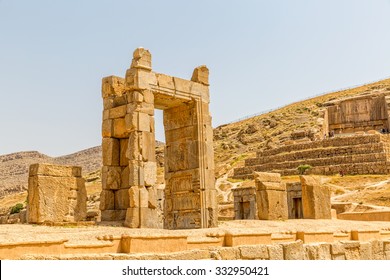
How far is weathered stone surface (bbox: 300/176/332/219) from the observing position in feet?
61.1

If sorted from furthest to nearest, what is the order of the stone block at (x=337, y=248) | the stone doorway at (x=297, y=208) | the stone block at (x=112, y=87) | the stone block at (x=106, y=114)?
the stone doorway at (x=297, y=208) < the stone block at (x=112, y=87) < the stone block at (x=106, y=114) < the stone block at (x=337, y=248)

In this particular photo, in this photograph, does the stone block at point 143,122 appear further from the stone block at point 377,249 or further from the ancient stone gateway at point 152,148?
the stone block at point 377,249

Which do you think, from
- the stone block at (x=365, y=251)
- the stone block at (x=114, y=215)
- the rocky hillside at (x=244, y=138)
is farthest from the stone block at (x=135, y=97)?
the rocky hillside at (x=244, y=138)

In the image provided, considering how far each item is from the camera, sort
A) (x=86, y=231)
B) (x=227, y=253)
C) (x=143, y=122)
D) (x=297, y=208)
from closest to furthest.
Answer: (x=227, y=253), (x=86, y=231), (x=143, y=122), (x=297, y=208)

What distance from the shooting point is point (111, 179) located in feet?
46.4

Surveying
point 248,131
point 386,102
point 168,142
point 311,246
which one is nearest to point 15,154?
point 248,131

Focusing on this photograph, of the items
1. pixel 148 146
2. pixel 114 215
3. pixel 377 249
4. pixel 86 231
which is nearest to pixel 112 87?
pixel 148 146

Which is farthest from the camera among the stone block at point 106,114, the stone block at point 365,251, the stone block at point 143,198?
the stone block at point 106,114

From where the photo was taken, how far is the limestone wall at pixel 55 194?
1225cm

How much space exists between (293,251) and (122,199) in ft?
19.5

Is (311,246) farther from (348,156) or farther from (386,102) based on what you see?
(386,102)

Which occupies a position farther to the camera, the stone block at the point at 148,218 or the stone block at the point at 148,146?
the stone block at the point at 148,146

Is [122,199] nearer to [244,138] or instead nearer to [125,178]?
[125,178]

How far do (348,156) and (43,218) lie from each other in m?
32.3
